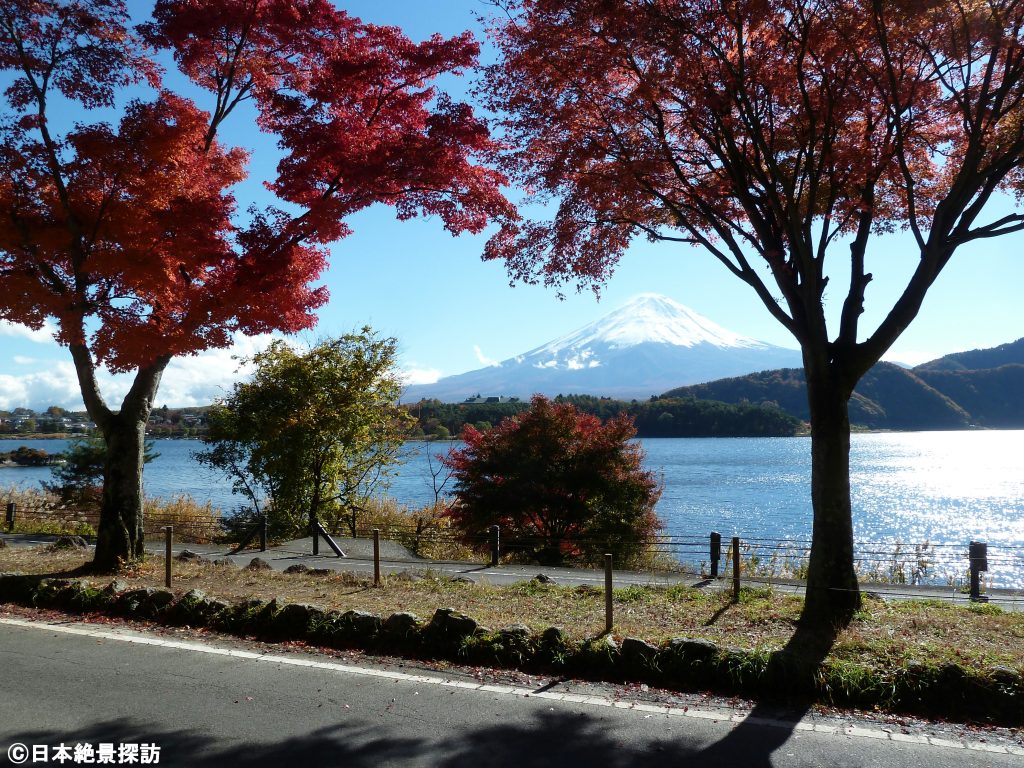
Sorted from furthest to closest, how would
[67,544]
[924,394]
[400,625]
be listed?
Result: 1. [924,394]
2. [67,544]
3. [400,625]

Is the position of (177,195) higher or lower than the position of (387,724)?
higher

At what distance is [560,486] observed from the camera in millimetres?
18406

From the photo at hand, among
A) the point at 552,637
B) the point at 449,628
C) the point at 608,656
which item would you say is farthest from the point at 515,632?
the point at 608,656

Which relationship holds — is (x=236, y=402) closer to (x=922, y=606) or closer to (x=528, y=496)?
(x=528, y=496)

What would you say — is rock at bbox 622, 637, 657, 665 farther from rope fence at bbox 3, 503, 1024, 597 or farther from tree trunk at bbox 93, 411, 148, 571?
tree trunk at bbox 93, 411, 148, 571

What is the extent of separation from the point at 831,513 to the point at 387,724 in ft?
16.0

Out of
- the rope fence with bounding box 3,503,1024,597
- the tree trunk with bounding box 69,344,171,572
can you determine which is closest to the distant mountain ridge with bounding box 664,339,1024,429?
the rope fence with bounding box 3,503,1024,597

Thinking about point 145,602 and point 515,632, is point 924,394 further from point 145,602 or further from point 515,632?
point 145,602

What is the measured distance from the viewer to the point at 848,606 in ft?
23.9

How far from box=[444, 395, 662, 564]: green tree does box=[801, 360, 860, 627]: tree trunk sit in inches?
416

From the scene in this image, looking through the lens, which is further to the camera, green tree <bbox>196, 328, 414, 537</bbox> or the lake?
the lake

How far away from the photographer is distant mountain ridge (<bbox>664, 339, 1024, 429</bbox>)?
276 ft

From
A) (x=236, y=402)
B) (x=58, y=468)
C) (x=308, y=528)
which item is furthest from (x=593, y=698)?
(x=58, y=468)

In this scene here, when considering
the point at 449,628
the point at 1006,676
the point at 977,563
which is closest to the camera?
the point at 1006,676
